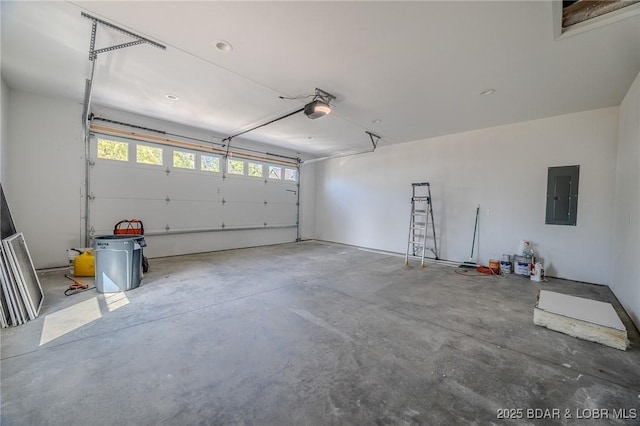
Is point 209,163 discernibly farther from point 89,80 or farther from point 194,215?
point 89,80

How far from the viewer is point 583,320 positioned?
2.41 metres

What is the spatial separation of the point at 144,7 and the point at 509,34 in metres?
3.41

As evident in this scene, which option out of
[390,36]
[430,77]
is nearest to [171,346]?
[390,36]

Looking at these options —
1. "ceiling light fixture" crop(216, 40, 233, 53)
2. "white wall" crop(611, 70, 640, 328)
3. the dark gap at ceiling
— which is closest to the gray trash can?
"ceiling light fixture" crop(216, 40, 233, 53)

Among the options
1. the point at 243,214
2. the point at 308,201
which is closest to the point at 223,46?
the point at 243,214

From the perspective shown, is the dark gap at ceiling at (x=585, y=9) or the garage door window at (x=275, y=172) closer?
the dark gap at ceiling at (x=585, y=9)

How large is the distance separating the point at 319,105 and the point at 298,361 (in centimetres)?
327

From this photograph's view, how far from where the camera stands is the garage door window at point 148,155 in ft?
17.1

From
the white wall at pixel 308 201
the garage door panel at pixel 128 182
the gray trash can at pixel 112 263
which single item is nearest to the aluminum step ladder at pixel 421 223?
the white wall at pixel 308 201

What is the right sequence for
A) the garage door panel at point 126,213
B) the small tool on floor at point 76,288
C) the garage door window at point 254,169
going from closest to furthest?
1. the small tool on floor at point 76,288
2. the garage door panel at point 126,213
3. the garage door window at point 254,169

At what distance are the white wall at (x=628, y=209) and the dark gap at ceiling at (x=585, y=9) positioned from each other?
1.55 metres

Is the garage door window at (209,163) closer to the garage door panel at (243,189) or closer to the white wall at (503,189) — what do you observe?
the garage door panel at (243,189)

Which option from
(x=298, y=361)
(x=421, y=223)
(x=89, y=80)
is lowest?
(x=298, y=361)

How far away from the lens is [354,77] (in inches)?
129
